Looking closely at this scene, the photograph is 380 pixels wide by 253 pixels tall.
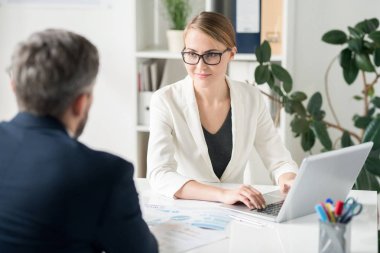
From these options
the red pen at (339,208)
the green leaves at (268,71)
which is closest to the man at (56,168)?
the red pen at (339,208)

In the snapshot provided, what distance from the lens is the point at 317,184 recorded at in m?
1.94

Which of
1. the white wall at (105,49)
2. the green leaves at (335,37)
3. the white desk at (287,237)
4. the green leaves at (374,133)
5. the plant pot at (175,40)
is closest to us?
the white desk at (287,237)

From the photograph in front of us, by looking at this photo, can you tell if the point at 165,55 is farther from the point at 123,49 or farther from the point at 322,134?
the point at 322,134

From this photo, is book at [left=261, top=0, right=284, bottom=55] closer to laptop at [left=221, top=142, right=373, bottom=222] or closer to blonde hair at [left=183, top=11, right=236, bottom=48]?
blonde hair at [left=183, top=11, right=236, bottom=48]

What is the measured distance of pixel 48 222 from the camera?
4.60 ft

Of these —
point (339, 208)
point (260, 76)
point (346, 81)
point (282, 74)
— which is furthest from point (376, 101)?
point (339, 208)

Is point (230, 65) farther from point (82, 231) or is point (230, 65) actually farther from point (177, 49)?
point (82, 231)

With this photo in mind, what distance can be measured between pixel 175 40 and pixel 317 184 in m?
1.81

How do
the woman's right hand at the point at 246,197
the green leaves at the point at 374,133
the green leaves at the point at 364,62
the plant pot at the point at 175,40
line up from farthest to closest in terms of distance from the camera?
the plant pot at the point at 175,40 → the green leaves at the point at 364,62 → the green leaves at the point at 374,133 → the woman's right hand at the point at 246,197

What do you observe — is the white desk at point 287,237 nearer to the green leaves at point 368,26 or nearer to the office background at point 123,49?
the green leaves at point 368,26

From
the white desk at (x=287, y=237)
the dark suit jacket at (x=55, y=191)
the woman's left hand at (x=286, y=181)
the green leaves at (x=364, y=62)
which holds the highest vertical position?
the green leaves at (x=364, y=62)

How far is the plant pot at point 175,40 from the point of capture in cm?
357

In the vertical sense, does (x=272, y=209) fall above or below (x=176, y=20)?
below

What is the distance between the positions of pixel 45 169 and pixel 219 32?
1.22 meters
